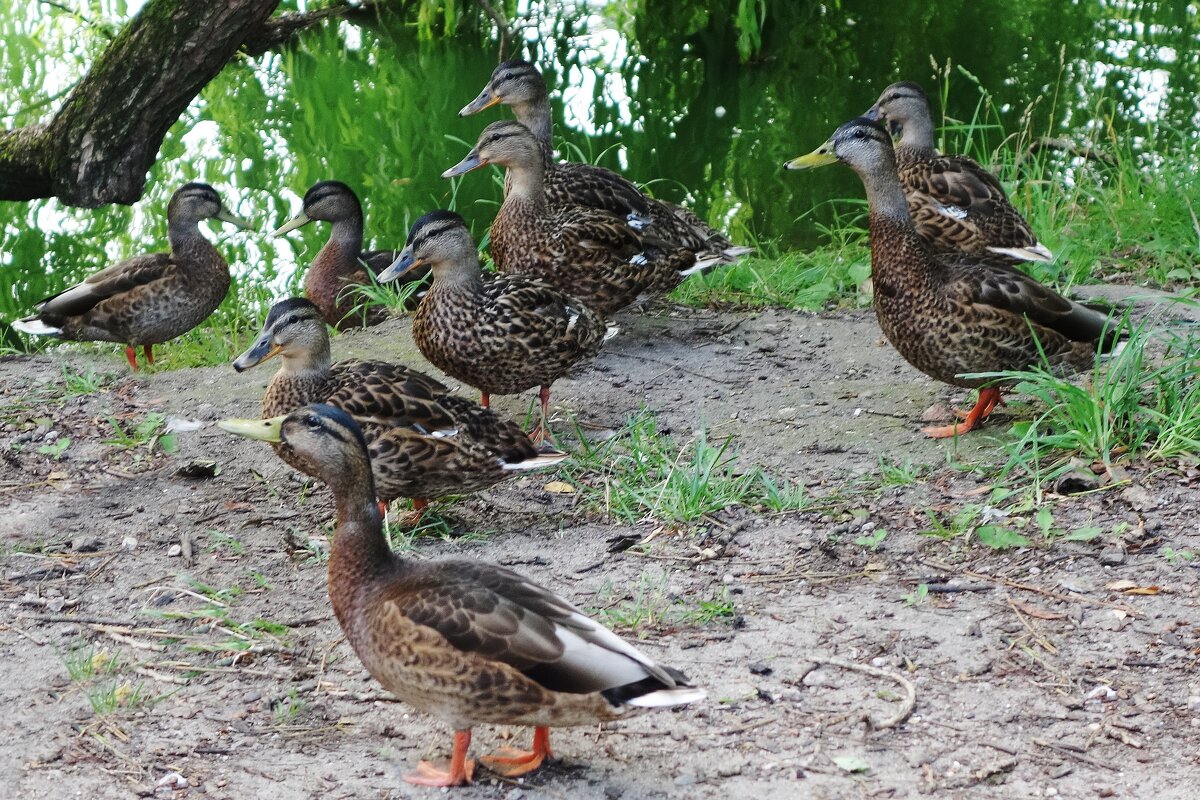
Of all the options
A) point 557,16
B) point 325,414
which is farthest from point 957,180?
point 557,16

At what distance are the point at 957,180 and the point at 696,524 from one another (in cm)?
267

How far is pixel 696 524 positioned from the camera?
4.89 meters

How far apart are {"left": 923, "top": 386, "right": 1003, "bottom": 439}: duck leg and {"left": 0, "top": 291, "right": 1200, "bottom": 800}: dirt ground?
0.06 m

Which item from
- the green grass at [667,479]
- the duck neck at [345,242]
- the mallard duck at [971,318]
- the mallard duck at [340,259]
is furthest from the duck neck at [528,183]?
the mallard duck at [971,318]

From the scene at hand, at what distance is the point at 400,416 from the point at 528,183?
229 centimetres

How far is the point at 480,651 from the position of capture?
331 centimetres

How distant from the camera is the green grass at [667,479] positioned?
4.97 metres

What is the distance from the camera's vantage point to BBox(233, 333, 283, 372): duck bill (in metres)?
5.12

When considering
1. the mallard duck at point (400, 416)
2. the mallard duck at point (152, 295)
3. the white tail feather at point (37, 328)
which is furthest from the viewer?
the white tail feather at point (37, 328)

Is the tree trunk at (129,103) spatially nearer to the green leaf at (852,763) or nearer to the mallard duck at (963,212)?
the mallard duck at (963,212)

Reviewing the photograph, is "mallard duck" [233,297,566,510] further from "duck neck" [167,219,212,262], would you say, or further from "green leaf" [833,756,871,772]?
"duck neck" [167,219,212,262]

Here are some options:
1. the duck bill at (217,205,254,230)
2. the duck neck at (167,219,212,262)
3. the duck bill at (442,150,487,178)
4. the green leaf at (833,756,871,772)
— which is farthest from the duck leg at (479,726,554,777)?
the duck bill at (217,205,254,230)

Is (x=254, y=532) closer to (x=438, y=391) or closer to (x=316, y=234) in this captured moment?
(x=438, y=391)

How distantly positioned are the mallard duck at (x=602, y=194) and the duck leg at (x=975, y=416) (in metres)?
2.04
